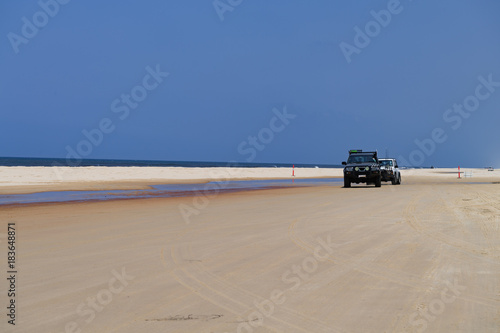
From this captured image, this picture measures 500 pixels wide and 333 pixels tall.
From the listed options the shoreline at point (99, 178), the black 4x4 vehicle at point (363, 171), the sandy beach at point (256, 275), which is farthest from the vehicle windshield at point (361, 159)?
the sandy beach at point (256, 275)

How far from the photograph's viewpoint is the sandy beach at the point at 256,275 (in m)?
4.50

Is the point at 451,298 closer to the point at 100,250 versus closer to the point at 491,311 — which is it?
the point at 491,311

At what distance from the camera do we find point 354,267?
680 centimetres

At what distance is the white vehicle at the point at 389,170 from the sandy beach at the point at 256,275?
Result: 21492mm

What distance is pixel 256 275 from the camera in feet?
20.7

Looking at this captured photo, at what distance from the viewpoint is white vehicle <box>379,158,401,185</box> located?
111 feet

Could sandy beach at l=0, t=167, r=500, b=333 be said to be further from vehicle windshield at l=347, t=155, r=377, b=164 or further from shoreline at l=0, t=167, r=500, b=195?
vehicle windshield at l=347, t=155, r=377, b=164

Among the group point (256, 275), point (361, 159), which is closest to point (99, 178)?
point (361, 159)

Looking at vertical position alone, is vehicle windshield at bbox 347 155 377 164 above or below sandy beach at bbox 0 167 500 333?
above

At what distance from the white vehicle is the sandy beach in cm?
2149

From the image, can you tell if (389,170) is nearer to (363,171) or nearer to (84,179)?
(363,171)

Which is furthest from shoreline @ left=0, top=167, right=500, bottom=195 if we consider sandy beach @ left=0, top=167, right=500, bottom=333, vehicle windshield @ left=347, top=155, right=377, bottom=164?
sandy beach @ left=0, top=167, right=500, bottom=333

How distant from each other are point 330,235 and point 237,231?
1.97 meters

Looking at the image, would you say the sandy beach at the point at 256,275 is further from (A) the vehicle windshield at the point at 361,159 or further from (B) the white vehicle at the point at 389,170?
(B) the white vehicle at the point at 389,170
